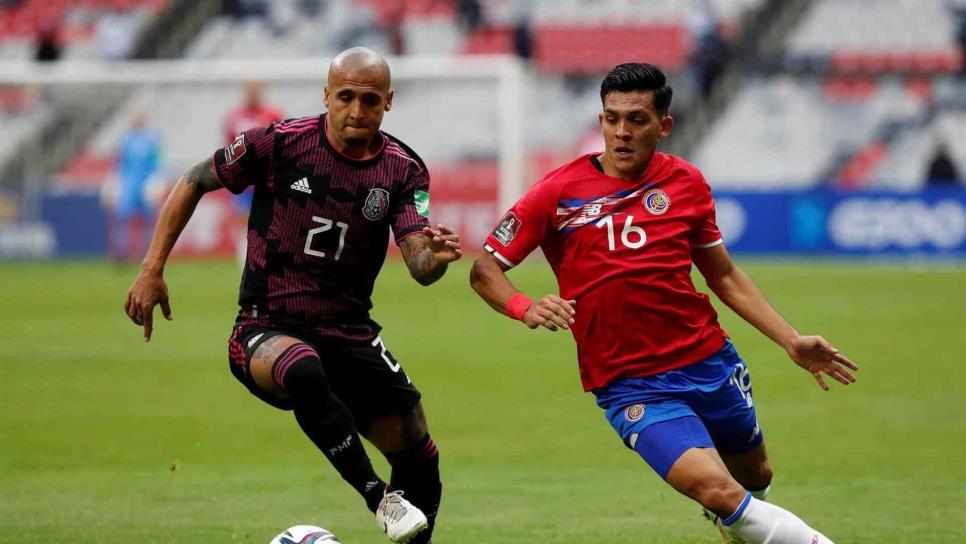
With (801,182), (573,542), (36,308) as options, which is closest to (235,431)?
(573,542)

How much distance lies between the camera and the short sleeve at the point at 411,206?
6.66 metres

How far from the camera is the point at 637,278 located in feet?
20.7

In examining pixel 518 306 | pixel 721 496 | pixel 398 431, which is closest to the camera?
pixel 721 496

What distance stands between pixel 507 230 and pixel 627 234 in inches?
19.6

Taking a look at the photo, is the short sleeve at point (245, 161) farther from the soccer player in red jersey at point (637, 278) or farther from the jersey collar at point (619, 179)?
the jersey collar at point (619, 179)

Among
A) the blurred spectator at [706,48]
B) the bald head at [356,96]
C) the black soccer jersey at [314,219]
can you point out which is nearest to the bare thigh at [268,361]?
the black soccer jersey at [314,219]

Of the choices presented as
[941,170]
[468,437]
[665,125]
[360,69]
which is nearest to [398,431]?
[360,69]

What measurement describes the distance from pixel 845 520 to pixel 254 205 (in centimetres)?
350

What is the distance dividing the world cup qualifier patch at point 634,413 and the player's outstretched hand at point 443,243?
94 cm

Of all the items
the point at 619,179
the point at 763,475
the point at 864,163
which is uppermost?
the point at 619,179

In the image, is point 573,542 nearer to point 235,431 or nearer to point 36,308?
point 235,431

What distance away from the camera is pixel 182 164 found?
95.0ft

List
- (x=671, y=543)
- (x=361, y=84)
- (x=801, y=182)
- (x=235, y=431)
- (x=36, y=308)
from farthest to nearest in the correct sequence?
(x=801, y=182) < (x=36, y=308) < (x=235, y=431) < (x=671, y=543) < (x=361, y=84)

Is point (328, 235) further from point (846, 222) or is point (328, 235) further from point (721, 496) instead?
point (846, 222)
